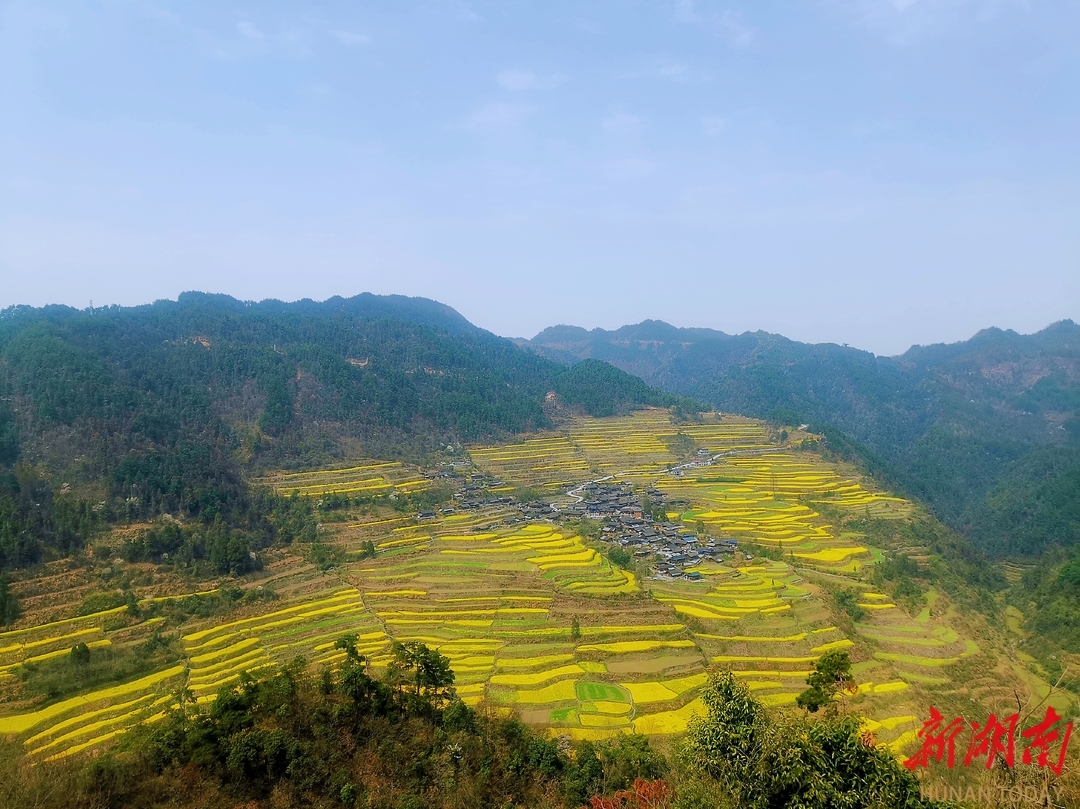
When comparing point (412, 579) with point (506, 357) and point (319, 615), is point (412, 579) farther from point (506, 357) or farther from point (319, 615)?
point (506, 357)

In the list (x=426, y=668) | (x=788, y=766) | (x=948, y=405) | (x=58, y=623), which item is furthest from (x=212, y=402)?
(x=948, y=405)

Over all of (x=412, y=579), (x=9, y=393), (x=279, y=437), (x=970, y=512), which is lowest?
(x=970, y=512)

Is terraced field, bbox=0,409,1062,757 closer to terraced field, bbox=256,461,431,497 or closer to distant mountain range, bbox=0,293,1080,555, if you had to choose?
terraced field, bbox=256,461,431,497

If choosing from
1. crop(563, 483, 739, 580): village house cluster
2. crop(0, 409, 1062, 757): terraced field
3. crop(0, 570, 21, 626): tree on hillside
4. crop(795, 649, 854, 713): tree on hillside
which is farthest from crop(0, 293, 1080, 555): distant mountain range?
crop(795, 649, 854, 713): tree on hillside

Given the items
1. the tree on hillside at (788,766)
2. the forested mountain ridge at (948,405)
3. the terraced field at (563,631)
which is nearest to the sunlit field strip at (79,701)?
the terraced field at (563,631)

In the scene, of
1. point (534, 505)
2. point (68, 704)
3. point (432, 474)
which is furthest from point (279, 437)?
point (68, 704)

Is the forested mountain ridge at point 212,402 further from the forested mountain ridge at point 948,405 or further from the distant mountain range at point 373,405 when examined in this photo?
the forested mountain ridge at point 948,405

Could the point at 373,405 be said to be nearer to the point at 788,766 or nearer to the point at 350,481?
the point at 350,481

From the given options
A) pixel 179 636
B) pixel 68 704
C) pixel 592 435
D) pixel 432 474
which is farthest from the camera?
pixel 592 435
